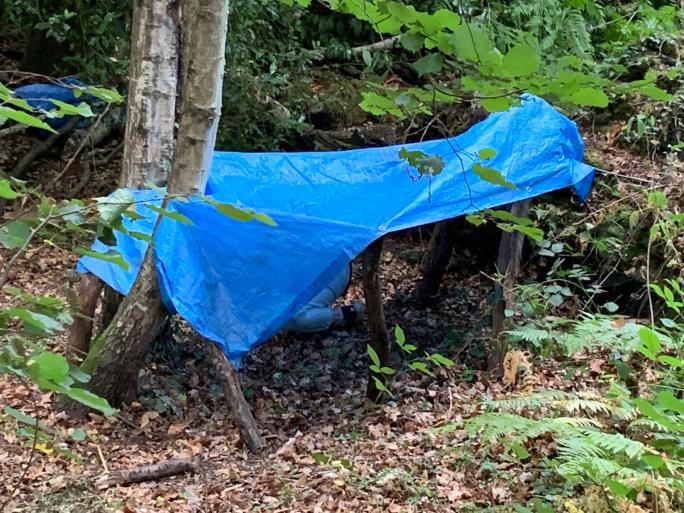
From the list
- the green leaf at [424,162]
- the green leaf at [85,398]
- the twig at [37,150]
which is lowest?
the twig at [37,150]

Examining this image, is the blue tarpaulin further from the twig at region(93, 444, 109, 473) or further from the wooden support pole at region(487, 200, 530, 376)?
the twig at region(93, 444, 109, 473)

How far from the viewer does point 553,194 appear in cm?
536

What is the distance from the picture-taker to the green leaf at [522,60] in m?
1.11

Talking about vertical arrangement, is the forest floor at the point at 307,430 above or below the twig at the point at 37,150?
below

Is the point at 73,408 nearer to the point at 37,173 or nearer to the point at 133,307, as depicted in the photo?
the point at 133,307

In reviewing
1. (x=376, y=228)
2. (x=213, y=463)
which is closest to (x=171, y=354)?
(x=213, y=463)

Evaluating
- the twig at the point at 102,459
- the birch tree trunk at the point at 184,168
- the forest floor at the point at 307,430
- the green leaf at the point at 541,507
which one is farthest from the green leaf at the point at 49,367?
the twig at the point at 102,459

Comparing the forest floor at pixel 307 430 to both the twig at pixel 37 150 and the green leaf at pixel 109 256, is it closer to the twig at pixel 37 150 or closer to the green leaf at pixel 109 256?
the green leaf at pixel 109 256

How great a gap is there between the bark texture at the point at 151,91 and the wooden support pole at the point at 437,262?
8.20ft

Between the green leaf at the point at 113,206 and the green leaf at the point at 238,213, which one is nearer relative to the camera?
the green leaf at the point at 238,213

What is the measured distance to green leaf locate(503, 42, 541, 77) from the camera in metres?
1.11

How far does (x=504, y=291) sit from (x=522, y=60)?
330cm

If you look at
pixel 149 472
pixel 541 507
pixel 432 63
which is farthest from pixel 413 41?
pixel 149 472

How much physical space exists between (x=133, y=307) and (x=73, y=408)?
28.6 inches
